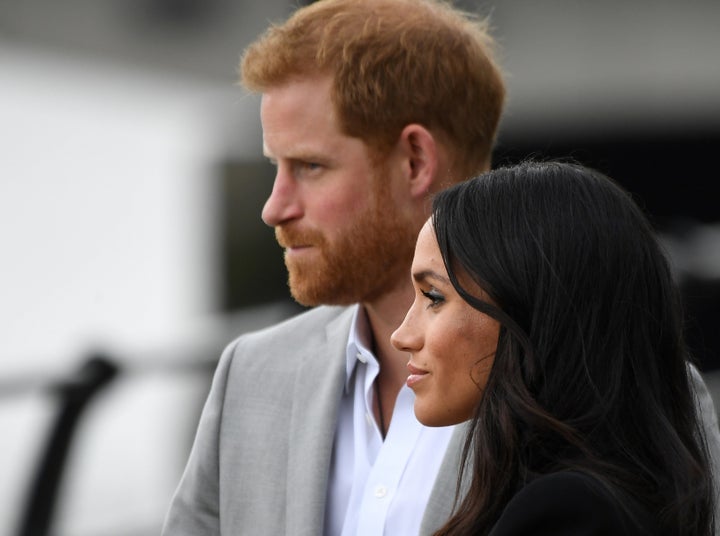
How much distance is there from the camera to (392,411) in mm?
3076

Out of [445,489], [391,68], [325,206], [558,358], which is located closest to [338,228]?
[325,206]

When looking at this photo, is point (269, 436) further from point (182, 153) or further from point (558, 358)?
point (182, 153)

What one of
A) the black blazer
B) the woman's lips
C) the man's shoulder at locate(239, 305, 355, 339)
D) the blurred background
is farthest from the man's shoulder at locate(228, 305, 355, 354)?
the blurred background

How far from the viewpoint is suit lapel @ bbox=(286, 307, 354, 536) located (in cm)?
293

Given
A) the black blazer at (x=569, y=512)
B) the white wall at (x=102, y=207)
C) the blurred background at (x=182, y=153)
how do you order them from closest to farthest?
1. the black blazer at (x=569, y=512)
2. the blurred background at (x=182, y=153)
3. the white wall at (x=102, y=207)

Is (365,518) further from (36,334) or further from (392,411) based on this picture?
(36,334)

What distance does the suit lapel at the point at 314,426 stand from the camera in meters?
2.93

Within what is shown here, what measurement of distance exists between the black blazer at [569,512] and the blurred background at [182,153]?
5.51 metres

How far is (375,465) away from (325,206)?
606 mm

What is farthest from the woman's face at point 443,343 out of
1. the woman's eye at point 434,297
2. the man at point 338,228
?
the man at point 338,228

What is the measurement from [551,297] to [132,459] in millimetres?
5465

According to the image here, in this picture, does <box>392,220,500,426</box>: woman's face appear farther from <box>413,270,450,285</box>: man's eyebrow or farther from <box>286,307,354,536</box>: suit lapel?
<box>286,307,354,536</box>: suit lapel

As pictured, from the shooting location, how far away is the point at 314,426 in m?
3.05

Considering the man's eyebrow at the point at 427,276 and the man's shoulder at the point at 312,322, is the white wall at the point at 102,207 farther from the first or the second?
the man's eyebrow at the point at 427,276
